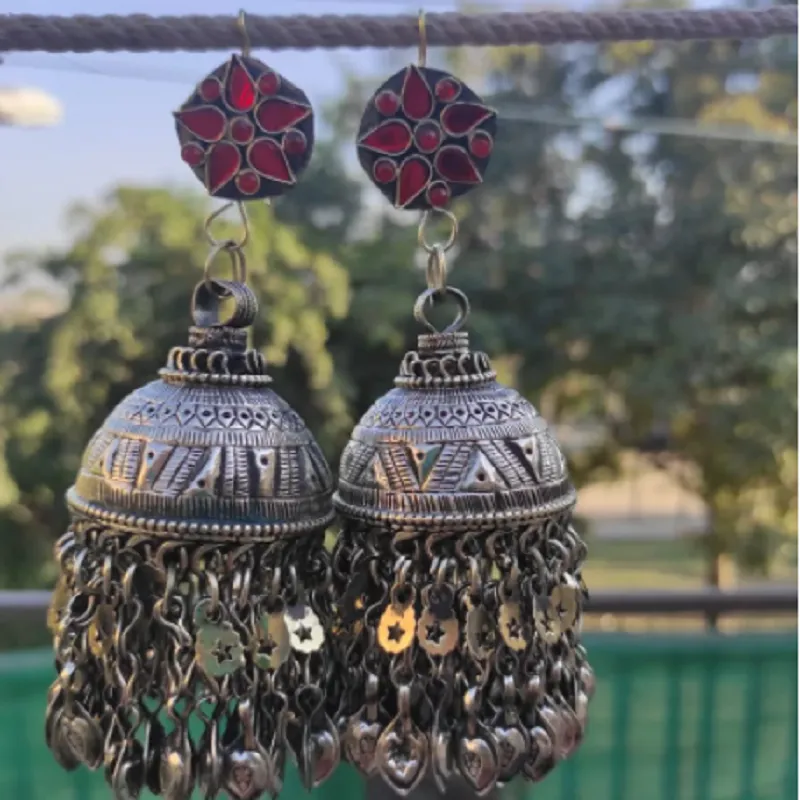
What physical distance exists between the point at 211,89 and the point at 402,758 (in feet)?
2.11

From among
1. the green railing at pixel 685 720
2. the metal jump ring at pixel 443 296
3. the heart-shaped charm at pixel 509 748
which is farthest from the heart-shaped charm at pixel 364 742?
the green railing at pixel 685 720

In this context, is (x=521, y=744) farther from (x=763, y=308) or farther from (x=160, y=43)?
(x=763, y=308)

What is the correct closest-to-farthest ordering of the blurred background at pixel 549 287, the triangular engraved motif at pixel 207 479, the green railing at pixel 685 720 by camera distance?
the triangular engraved motif at pixel 207 479 → the green railing at pixel 685 720 → the blurred background at pixel 549 287

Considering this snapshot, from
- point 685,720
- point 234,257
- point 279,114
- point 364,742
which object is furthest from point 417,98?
point 685,720

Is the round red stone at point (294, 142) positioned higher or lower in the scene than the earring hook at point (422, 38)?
lower

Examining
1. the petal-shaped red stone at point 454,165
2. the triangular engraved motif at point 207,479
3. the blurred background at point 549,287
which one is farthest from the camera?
the blurred background at point 549,287

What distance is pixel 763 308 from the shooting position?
3.16 metres

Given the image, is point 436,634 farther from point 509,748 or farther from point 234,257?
point 234,257

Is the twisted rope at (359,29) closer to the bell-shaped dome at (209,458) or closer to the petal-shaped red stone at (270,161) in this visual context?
the petal-shaped red stone at (270,161)

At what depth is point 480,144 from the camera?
867mm

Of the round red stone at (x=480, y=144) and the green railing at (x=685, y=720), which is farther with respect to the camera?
the green railing at (x=685, y=720)

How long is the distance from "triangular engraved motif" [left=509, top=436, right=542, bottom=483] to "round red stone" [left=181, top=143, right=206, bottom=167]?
401mm

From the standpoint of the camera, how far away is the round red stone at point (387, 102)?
0.86m

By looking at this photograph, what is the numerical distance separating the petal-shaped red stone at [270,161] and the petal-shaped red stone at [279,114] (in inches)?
0.6
